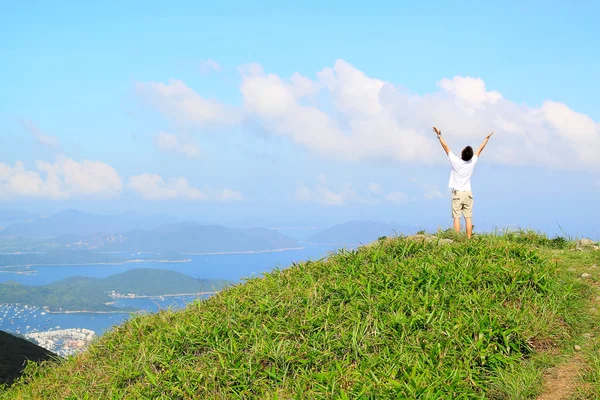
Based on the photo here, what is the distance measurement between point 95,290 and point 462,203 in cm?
12702

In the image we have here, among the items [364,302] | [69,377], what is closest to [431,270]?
[364,302]

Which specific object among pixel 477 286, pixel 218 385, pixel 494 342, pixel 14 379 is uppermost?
pixel 477 286

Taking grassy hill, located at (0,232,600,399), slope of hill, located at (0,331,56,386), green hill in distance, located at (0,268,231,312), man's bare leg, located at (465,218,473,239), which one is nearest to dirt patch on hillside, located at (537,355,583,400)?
grassy hill, located at (0,232,600,399)

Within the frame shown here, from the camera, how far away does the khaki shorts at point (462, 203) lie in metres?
11.0

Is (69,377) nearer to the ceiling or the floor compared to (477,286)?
nearer to the floor

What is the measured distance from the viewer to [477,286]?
7.46m

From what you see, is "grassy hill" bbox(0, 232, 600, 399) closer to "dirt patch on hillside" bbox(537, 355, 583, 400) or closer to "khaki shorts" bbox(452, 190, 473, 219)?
"dirt patch on hillside" bbox(537, 355, 583, 400)

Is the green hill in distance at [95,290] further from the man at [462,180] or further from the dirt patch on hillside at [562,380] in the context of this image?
the dirt patch on hillside at [562,380]

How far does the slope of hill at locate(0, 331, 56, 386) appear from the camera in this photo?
896 centimetres

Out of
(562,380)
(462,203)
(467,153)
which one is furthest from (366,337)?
(467,153)

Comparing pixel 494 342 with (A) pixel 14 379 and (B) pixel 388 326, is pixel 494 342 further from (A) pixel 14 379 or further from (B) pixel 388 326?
(A) pixel 14 379

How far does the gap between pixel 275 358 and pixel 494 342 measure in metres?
2.66

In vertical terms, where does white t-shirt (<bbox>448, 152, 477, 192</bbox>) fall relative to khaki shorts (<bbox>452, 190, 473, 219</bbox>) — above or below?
above

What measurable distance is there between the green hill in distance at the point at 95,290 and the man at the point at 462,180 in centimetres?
7802
